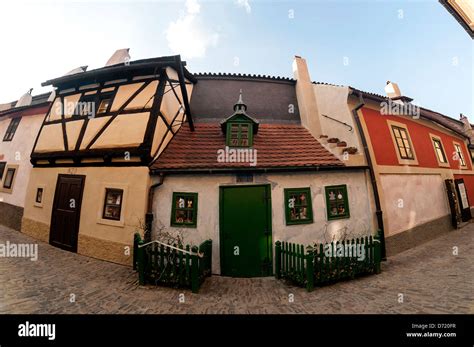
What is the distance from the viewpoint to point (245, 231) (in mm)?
6133

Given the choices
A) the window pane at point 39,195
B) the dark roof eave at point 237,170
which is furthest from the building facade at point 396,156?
the window pane at point 39,195

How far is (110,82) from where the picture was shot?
775 cm

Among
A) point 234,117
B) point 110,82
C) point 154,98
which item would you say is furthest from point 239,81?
point 110,82

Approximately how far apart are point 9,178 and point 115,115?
873cm

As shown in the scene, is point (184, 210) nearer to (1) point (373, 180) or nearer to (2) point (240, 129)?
(2) point (240, 129)

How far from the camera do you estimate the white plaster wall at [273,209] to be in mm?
6164

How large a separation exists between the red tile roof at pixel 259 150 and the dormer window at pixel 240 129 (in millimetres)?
360

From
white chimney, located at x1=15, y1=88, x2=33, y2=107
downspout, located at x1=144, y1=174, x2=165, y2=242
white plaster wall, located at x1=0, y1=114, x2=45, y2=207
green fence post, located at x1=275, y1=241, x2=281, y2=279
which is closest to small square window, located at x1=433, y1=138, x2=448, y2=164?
green fence post, located at x1=275, y1=241, x2=281, y2=279

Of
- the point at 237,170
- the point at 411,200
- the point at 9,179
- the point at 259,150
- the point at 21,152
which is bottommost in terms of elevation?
the point at 411,200

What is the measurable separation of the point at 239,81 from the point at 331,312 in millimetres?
9899

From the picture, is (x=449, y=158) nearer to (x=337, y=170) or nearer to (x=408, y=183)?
(x=408, y=183)

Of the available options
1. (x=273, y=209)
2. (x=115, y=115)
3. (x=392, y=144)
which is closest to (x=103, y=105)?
(x=115, y=115)

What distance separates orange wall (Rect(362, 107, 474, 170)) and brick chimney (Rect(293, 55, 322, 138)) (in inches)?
77.2

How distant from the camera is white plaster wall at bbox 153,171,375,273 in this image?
20.2ft
